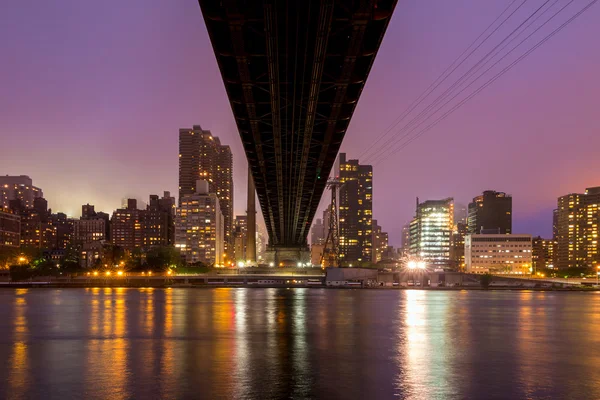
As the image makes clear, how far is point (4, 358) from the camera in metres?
19.7

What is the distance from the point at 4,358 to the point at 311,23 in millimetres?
21540

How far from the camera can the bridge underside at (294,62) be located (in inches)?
1077

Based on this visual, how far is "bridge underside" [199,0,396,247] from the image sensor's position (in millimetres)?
27359

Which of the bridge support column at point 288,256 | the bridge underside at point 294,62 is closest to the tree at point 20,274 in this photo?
the bridge support column at point 288,256

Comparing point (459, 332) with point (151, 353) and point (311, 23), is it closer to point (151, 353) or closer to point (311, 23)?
point (151, 353)

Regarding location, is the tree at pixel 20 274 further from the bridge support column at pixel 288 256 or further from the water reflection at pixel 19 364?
the water reflection at pixel 19 364

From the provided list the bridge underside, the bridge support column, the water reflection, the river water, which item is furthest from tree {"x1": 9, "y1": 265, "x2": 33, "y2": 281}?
the water reflection

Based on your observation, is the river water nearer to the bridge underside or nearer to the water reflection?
the water reflection

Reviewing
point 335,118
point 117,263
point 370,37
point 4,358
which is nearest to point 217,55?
point 370,37

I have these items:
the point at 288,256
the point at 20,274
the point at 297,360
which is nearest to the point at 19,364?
the point at 297,360

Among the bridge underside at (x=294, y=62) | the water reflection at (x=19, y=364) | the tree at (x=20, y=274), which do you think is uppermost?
the bridge underside at (x=294, y=62)

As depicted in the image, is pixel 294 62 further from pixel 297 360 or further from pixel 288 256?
pixel 288 256

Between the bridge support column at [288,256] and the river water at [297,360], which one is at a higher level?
the river water at [297,360]

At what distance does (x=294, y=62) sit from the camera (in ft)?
115
